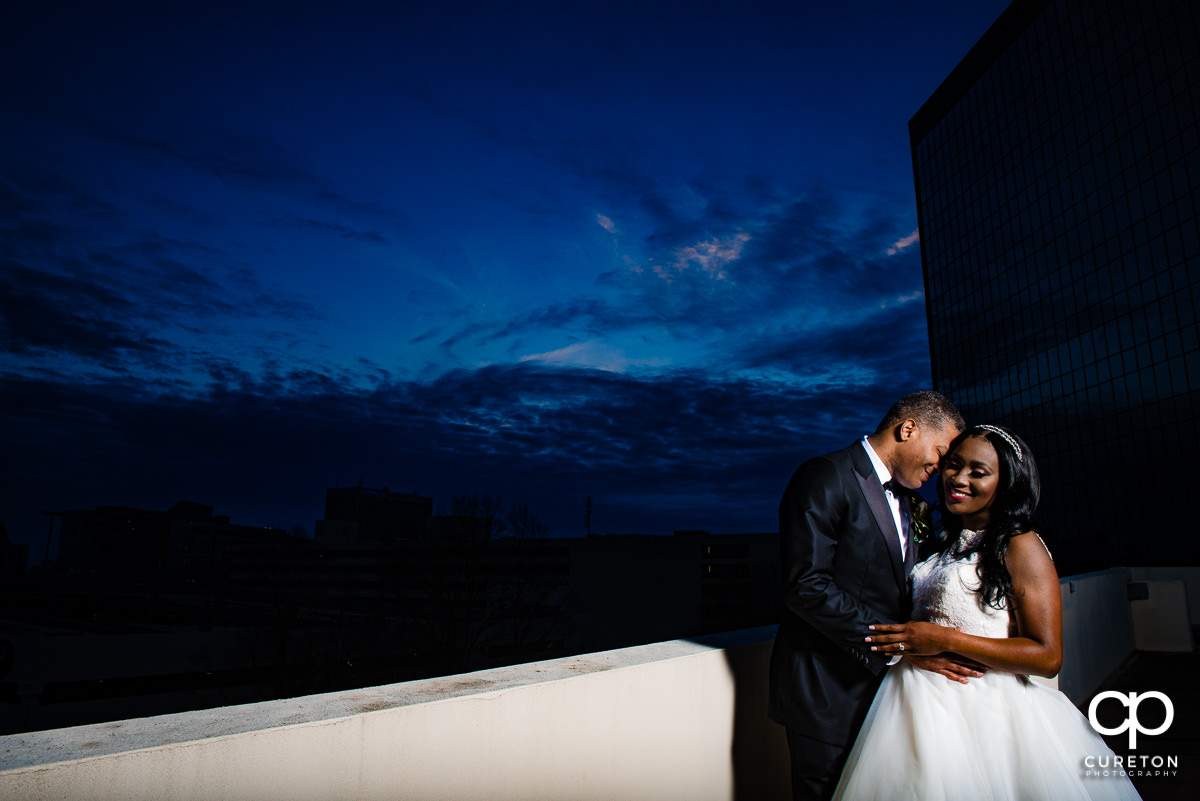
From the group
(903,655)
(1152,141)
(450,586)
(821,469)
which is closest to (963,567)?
(903,655)

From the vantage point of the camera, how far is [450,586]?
37219 mm

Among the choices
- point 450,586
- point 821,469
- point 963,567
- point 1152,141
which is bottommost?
point 450,586

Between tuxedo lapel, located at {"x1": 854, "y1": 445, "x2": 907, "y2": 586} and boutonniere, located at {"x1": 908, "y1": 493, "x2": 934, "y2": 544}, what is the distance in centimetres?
22

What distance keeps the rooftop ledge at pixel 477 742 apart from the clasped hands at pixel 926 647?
61 cm

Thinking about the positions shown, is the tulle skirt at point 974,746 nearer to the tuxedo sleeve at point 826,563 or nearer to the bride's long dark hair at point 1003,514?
the tuxedo sleeve at point 826,563

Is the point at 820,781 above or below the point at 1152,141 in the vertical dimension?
below

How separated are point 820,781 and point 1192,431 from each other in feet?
196

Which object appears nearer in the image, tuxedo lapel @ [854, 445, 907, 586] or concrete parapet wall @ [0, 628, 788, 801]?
concrete parapet wall @ [0, 628, 788, 801]

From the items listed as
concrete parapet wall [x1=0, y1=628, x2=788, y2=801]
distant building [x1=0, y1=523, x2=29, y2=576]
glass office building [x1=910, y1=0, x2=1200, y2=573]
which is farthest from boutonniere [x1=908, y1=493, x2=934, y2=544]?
distant building [x1=0, y1=523, x2=29, y2=576]

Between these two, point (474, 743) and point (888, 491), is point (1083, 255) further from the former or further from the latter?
point (474, 743)

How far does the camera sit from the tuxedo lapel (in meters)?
2.20

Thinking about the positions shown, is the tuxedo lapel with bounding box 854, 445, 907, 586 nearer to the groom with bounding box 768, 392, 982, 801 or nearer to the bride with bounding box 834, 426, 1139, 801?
the groom with bounding box 768, 392, 982, 801

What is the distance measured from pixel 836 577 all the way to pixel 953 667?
406 mm

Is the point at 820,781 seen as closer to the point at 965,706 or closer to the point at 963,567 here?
the point at 965,706
